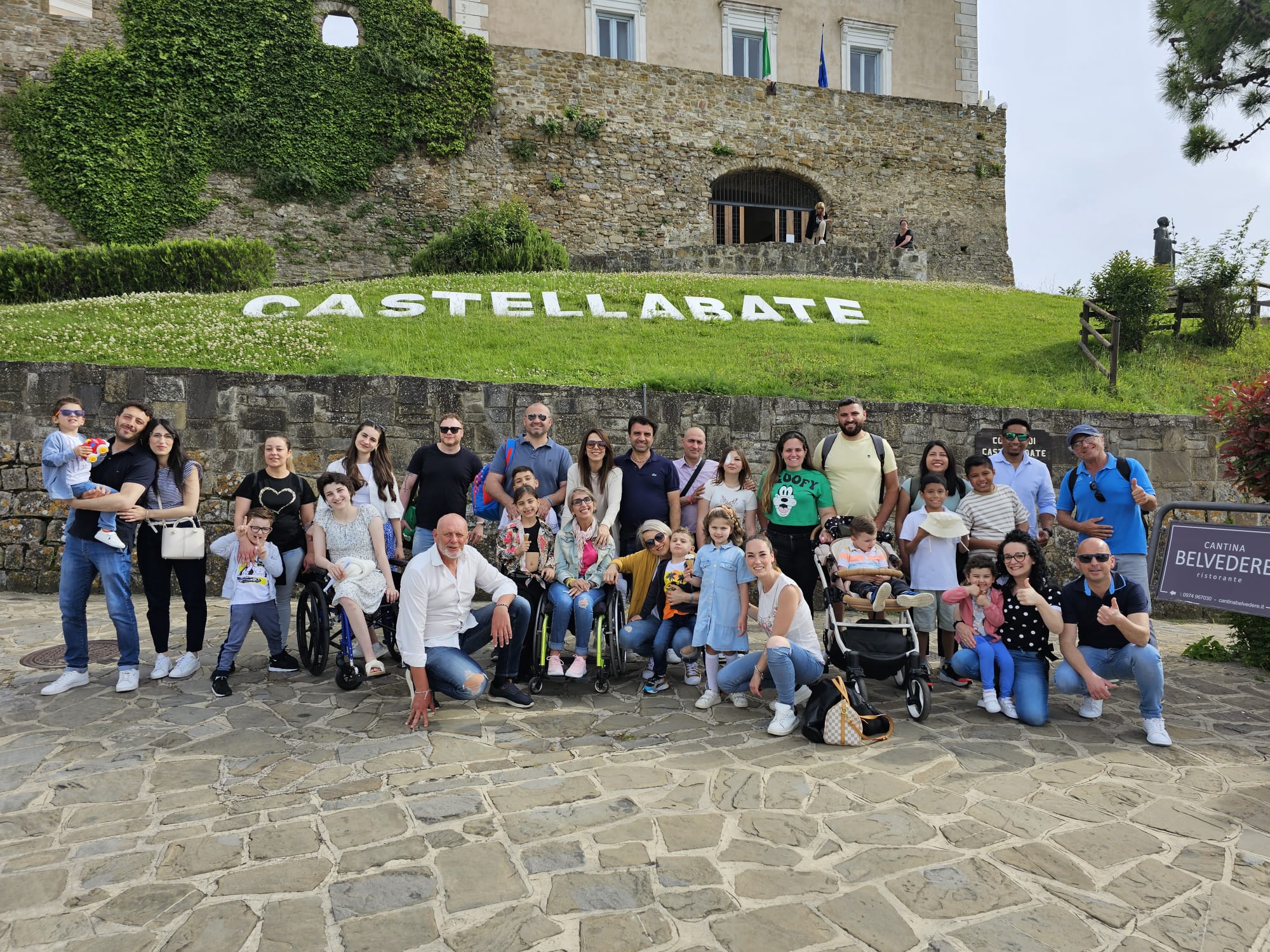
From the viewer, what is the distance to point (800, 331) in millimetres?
12047

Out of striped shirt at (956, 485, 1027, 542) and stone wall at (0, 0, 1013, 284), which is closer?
striped shirt at (956, 485, 1027, 542)

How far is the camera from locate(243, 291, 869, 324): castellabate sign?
38.3 ft

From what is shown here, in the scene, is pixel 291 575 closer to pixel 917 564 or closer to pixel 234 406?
pixel 234 406

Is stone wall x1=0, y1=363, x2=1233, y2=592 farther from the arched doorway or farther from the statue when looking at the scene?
the arched doorway

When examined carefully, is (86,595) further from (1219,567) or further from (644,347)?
(1219,567)

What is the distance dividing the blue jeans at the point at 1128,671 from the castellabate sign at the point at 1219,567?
1.48 metres

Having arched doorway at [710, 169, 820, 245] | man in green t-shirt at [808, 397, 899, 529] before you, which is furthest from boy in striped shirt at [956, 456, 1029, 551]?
arched doorway at [710, 169, 820, 245]

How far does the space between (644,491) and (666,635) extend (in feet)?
3.70

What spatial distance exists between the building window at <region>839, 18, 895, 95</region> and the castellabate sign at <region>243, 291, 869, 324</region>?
15919mm

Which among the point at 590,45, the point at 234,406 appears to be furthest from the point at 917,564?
the point at 590,45

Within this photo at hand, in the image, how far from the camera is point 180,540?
5.17m

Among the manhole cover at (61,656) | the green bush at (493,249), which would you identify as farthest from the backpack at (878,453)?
the green bush at (493,249)

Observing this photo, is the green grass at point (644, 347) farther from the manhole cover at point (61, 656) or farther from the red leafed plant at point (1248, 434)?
the red leafed plant at point (1248, 434)

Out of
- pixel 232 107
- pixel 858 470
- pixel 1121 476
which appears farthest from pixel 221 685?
pixel 232 107
